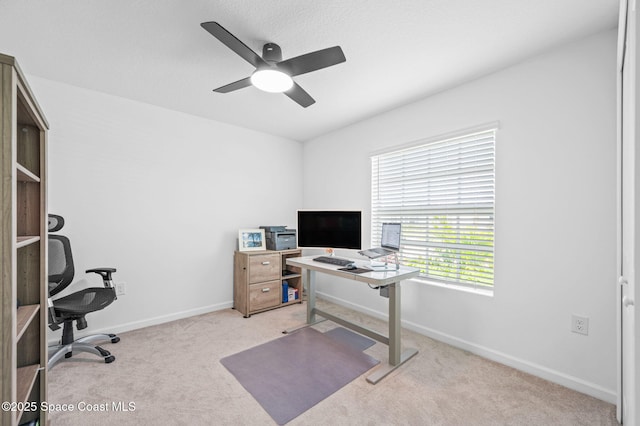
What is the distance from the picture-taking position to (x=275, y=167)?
4.12 meters

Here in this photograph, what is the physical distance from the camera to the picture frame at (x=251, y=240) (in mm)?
3586

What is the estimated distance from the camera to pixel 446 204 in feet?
8.72

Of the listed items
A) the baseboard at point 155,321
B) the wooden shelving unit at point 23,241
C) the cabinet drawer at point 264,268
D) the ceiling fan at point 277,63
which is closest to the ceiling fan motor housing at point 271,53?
the ceiling fan at point 277,63

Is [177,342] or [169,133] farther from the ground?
[169,133]

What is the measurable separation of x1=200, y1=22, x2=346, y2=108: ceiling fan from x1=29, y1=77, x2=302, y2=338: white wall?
4.73ft

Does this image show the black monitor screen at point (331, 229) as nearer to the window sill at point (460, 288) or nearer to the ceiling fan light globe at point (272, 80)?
the window sill at point (460, 288)

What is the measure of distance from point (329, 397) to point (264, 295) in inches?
70.2

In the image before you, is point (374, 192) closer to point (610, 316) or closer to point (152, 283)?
point (610, 316)

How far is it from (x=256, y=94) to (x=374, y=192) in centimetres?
174

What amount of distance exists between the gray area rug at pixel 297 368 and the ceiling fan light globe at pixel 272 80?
218 cm

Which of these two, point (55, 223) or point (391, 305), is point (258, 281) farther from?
point (55, 223)

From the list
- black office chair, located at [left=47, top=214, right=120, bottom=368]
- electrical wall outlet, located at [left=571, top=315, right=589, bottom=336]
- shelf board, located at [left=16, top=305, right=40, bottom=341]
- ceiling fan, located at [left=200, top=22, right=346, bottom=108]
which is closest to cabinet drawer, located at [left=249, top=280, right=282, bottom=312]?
black office chair, located at [left=47, top=214, right=120, bottom=368]

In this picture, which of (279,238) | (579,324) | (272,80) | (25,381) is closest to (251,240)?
(279,238)

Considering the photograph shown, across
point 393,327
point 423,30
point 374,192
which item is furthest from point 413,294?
point 423,30
